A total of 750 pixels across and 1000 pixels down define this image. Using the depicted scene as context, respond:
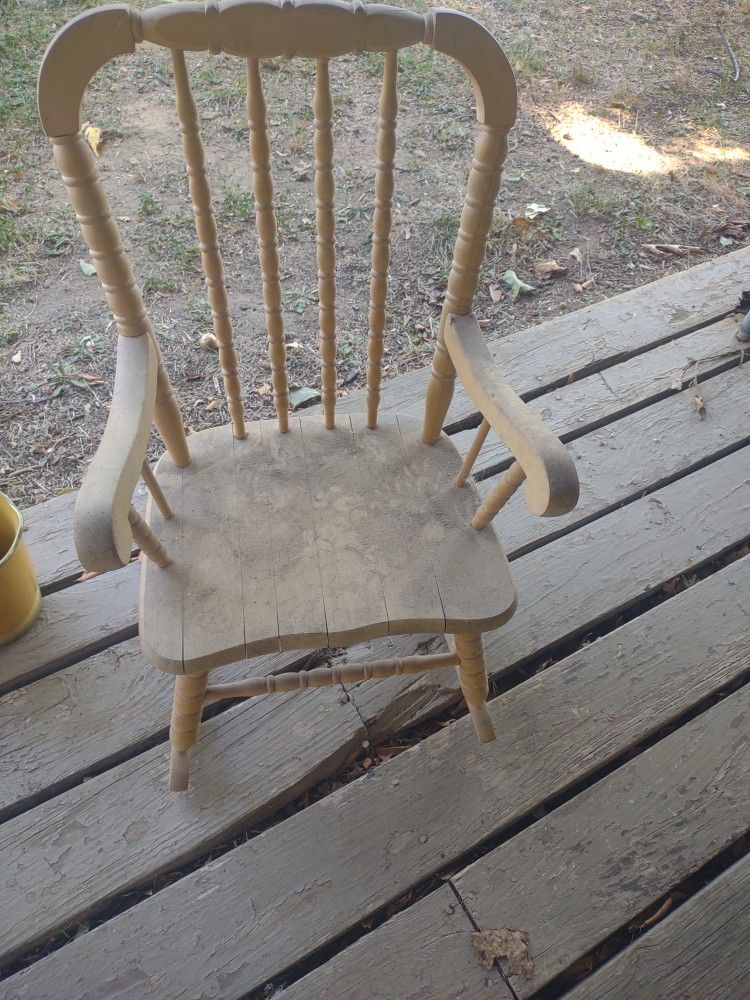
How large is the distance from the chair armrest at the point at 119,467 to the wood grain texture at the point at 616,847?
2.87 ft

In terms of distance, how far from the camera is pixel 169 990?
3.78 feet

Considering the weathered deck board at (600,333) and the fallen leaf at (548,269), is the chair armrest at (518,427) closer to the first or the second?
the weathered deck board at (600,333)

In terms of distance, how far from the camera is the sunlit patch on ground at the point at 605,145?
9.75 feet

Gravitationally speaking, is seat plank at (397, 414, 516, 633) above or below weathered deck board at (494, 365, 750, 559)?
above

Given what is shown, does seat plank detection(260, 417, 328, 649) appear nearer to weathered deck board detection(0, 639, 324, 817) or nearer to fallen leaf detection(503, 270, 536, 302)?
weathered deck board detection(0, 639, 324, 817)

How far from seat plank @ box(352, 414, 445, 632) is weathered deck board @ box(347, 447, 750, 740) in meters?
0.46

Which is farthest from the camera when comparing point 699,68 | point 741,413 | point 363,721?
point 699,68

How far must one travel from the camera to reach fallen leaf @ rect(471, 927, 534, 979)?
1.19 metres

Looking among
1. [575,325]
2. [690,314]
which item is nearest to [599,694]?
[575,325]

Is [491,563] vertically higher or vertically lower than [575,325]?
higher

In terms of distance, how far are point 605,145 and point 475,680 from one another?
2645 mm

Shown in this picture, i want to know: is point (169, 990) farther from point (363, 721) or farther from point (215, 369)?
point (215, 369)

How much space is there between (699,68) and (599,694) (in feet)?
11.2

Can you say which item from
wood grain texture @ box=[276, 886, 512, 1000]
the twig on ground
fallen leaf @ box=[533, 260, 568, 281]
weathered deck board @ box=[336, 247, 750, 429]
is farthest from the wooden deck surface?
the twig on ground
